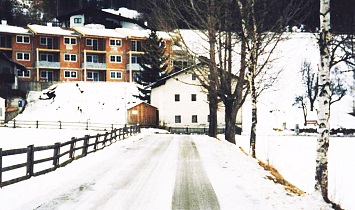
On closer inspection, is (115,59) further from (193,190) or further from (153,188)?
(193,190)

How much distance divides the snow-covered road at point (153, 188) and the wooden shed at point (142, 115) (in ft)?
127

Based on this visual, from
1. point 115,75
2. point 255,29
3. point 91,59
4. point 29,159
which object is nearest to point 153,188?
point 29,159

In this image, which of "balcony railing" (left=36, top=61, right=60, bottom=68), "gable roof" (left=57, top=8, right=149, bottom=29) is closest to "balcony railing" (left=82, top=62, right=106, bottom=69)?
"balcony railing" (left=36, top=61, right=60, bottom=68)

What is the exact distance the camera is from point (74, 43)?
69.8 meters

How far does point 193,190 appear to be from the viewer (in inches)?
407

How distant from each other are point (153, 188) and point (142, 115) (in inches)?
1747

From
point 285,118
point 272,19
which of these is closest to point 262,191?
point 272,19

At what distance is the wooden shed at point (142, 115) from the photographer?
54.6 m

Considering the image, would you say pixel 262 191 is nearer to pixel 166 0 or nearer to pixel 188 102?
pixel 166 0

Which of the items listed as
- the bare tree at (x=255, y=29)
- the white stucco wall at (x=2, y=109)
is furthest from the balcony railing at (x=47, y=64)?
the bare tree at (x=255, y=29)

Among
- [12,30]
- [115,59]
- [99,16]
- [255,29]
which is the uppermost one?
[99,16]

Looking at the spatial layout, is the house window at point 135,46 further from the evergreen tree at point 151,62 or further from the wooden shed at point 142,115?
the wooden shed at point 142,115

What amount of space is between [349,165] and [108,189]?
1786cm

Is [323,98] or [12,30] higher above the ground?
[12,30]
